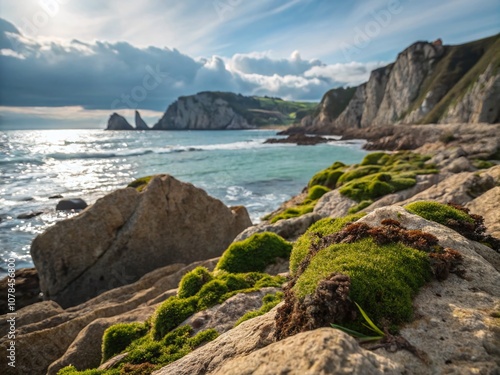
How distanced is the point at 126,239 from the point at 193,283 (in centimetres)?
944

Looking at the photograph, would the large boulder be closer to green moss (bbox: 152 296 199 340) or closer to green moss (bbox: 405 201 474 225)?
green moss (bbox: 152 296 199 340)

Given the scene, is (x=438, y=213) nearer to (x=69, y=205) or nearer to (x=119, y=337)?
(x=119, y=337)

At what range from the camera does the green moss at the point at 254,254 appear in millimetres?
11680

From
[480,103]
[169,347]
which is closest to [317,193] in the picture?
[169,347]

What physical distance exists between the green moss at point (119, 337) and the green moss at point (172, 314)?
2.72 ft

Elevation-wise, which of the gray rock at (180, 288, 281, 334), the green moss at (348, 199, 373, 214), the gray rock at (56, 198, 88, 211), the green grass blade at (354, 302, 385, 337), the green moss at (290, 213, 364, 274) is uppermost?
the green grass blade at (354, 302, 385, 337)

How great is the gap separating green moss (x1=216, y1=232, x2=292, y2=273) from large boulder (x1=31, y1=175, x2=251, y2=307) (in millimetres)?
7519

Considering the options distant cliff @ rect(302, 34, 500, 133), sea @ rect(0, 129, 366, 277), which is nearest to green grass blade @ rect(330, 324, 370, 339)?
sea @ rect(0, 129, 366, 277)

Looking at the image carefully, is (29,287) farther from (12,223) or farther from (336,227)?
(336,227)

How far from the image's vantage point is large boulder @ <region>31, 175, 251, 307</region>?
16531 millimetres

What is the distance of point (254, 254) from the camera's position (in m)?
12.1

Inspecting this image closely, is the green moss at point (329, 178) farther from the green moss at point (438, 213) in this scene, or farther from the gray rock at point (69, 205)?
the gray rock at point (69, 205)

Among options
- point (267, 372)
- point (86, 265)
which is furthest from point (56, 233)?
point (267, 372)

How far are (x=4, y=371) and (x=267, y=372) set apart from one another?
10.2m
